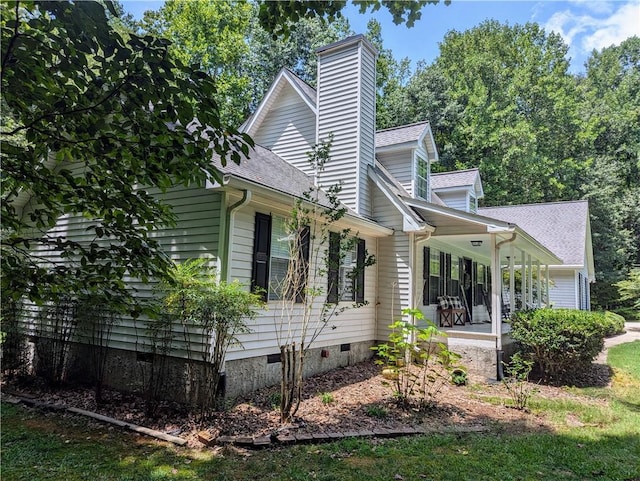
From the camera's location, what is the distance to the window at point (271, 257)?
6.65 m

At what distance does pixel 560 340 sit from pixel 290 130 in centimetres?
852

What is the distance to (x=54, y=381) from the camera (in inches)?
282

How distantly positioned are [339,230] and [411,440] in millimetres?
4546

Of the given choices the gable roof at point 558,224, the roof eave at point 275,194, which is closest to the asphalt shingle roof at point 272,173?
the roof eave at point 275,194

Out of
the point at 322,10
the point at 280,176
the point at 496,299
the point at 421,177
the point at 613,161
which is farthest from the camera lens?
the point at 613,161

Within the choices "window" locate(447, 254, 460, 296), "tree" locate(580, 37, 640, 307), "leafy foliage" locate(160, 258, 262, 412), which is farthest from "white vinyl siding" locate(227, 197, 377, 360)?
"tree" locate(580, 37, 640, 307)

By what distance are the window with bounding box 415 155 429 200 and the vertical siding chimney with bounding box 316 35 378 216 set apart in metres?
2.05

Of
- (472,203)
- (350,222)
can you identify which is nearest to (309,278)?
(350,222)

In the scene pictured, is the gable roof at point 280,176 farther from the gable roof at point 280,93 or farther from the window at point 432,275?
the window at point 432,275

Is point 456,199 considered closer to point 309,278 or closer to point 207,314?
point 309,278

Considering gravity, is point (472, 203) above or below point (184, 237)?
above

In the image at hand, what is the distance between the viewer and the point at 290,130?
39.1 ft

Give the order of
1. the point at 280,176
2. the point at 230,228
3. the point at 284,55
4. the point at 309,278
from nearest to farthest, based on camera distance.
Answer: the point at 230,228 < the point at 309,278 < the point at 280,176 < the point at 284,55

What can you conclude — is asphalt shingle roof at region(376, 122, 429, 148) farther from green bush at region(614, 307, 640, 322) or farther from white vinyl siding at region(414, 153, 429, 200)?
green bush at region(614, 307, 640, 322)
